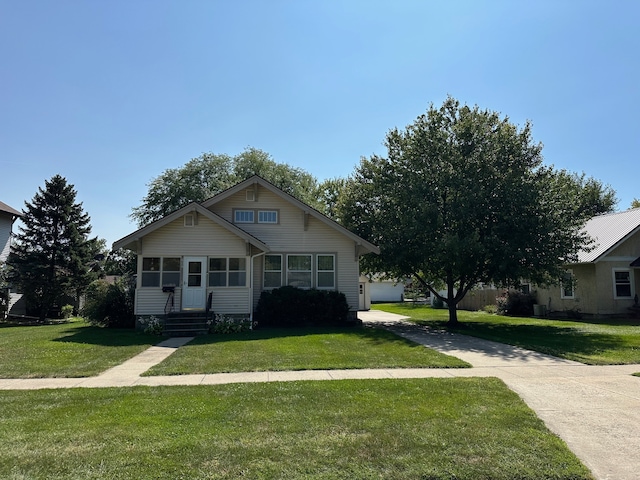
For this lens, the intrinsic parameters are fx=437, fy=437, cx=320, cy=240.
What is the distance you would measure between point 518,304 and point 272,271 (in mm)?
15601

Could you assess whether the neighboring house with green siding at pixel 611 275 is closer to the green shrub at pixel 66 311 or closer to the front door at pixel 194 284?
the front door at pixel 194 284

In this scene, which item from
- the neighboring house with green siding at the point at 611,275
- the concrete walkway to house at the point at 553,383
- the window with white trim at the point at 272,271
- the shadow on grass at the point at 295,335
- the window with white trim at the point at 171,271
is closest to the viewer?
the concrete walkway to house at the point at 553,383

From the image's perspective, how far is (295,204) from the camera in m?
19.7

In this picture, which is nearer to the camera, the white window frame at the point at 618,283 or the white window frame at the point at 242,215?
the white window frame at the point at 242,215

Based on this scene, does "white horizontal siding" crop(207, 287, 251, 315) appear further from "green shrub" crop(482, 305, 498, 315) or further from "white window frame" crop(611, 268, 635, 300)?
"white window frame" crop(611, 268, 635, 300)

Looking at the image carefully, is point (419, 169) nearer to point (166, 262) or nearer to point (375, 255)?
point (375, 255)

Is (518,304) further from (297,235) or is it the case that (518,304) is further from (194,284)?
(194,284)

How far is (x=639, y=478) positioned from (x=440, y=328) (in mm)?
14469

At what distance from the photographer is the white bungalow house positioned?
1706cm

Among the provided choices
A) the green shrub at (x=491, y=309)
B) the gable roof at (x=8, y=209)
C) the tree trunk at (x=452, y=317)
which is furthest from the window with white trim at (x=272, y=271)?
the gable roof at (x=8, y=209)

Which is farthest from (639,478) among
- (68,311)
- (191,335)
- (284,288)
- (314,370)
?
(68,311)

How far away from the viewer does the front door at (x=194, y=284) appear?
17.1 m

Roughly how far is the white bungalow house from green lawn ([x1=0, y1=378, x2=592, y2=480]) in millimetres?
10373

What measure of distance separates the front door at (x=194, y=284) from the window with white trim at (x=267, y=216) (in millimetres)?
3572
